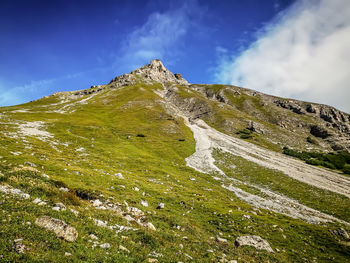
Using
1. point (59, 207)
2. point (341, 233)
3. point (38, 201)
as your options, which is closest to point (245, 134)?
point (341, 233)

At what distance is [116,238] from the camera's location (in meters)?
11.5

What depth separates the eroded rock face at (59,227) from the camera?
9.88 metres

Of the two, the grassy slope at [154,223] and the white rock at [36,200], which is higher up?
the white rock at [36,200]

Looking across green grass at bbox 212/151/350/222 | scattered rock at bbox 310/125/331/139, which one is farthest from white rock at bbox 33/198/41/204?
scattered rock at bbox 310/125/331/139

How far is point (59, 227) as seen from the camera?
33.4 feet

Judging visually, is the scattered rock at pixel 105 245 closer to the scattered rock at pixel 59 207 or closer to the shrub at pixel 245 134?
the scattered rock at pixel 59 207

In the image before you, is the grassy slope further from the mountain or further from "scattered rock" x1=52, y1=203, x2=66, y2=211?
"scattered rock" x1=52, y1=203, x2=66, y2=211

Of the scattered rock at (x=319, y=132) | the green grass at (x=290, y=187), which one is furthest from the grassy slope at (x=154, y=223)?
the scattered rock at (x=319, y=132)

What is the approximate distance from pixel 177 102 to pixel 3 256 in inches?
6652

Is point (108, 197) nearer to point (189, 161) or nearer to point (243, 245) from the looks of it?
point (243, 245)

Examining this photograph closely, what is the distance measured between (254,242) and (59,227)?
16915 mm

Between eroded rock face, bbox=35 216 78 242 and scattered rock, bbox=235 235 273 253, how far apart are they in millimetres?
14355

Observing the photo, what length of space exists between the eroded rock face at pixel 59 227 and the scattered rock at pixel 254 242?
14.4 metres

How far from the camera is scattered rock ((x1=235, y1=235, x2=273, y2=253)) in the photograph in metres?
16.8
